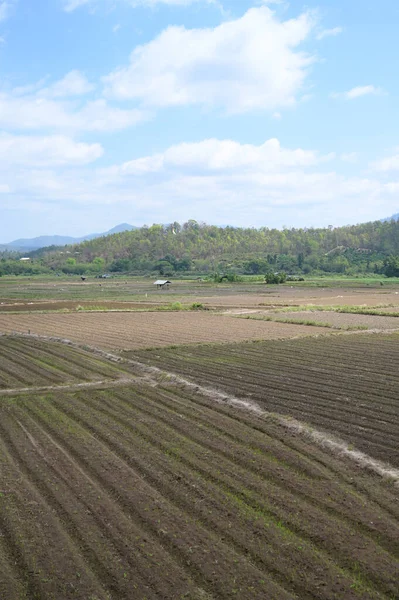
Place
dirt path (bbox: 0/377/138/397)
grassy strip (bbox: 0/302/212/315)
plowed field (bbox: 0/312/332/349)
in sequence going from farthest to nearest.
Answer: grassy strip (bbox: 0/302/212/315) < plowed field (bbox: 0/312/332/349) < dirt path (bbox: 0/377/138/397)

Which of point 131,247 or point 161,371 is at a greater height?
point 131,247

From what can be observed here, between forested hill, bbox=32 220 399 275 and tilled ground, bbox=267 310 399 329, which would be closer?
tilled ground, bbox=267 310 399 329

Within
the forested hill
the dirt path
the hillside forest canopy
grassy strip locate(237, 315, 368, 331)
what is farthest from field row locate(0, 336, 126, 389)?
the forested hill

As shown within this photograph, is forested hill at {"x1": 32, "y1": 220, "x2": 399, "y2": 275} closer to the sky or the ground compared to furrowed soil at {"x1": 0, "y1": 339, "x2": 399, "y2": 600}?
closer to the sky

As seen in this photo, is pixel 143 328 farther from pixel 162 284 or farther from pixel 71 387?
pixel 162 284

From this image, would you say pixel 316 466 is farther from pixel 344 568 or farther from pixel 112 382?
pixel 112 382

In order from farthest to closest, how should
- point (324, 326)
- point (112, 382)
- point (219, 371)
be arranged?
1. point (324, 326)
2. point (219, 371)
3. point (112, 382)

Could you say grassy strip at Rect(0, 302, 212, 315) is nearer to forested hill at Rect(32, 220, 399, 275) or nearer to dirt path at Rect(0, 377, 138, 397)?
dirt path at Rect(0, 377, 138, 397)

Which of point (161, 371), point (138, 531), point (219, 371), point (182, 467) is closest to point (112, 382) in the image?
point (161, 371)
